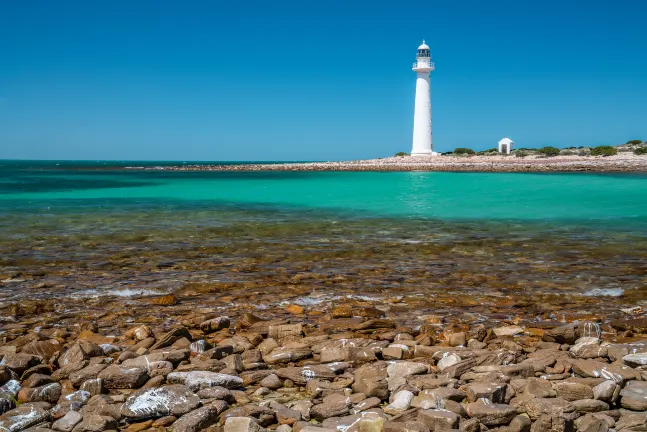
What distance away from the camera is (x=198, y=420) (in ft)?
12.6

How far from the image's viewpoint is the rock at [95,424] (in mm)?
3791

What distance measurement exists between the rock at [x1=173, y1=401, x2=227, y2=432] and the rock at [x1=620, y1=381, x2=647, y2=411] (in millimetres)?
2904

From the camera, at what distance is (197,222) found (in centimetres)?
1677

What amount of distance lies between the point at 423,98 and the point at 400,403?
59.2 meters

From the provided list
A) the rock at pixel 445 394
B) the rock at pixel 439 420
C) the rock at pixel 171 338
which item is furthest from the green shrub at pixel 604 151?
the rock at pixel 439 420

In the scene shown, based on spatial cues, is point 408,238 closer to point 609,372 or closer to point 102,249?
point 102,249

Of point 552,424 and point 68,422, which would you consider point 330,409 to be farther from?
point 68,422

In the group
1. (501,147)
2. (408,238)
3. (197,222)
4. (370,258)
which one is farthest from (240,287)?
(501,147)

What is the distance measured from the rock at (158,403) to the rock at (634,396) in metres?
3.07

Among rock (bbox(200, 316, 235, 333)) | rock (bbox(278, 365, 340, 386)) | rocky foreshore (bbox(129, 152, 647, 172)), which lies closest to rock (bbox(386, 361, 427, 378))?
rock (bbox(278, 365, 340, 386))

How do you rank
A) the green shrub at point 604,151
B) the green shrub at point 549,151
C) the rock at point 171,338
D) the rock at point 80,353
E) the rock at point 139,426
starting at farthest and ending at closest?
1. the green shrub at point 549,151
2. the green shrub at point 604,151
3. the rock at point 171,338
4. the rock at point 80,353
5. the rock at point 139,426

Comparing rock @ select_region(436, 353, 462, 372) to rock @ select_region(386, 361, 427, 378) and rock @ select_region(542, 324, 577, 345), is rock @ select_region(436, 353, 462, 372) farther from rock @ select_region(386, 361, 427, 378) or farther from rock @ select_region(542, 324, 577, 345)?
rock @ select_region(542, 324, 577, 345)

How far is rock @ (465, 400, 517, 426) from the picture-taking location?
3.81 metres

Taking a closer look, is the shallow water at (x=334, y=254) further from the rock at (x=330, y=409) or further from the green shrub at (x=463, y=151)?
the green shrub at (x=463, y=151)
